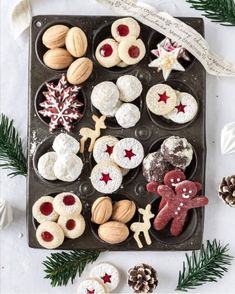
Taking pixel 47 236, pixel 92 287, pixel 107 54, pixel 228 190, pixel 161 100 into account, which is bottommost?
pixel 92 287

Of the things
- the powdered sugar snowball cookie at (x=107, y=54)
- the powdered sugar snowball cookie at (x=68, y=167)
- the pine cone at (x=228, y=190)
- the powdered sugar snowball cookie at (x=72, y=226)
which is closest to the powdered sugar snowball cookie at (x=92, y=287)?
the powdered sugar snowball cookie at (x=72, y=226)

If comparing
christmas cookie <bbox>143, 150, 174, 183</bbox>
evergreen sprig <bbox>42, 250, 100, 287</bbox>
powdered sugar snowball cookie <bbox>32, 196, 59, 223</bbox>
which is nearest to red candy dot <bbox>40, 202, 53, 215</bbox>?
powdered sugar snowball cookie <bbox>32, 196, 59, 223</bbox>

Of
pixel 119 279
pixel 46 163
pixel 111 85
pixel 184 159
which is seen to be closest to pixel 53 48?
pixel 111 85

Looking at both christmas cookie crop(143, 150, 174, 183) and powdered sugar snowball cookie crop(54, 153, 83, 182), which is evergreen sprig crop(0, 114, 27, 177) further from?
christmas cookie crop(143, 150, 174, 183)

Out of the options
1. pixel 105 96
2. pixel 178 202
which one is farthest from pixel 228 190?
pixel 105 96

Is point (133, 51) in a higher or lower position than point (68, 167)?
higher

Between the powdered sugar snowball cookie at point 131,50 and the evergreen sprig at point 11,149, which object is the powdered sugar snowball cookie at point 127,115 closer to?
the powdered sugar snowball cookie at point 131,50

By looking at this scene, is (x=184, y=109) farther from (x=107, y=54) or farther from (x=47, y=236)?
(x=47, y=236)
